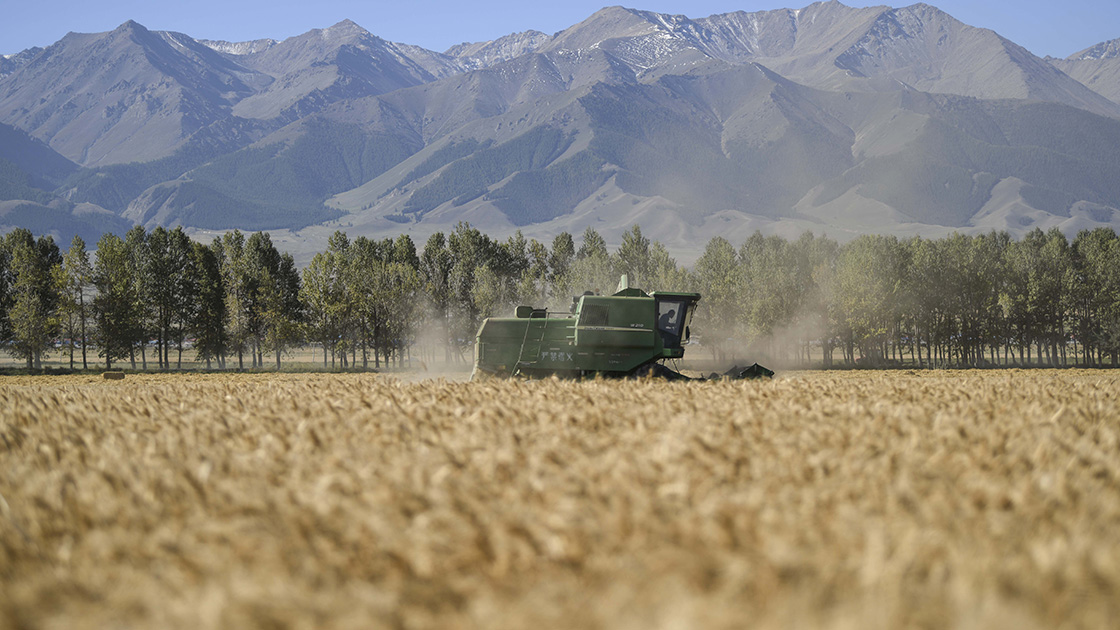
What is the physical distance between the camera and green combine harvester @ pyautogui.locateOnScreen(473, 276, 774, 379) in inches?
821

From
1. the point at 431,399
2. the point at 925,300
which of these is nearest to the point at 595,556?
the point at 431,399

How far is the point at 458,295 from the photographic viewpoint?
90.5 m

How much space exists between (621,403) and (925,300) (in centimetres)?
8368

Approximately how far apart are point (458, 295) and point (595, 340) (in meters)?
70.9

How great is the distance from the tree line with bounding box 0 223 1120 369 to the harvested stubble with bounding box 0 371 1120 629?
7384 centimetres

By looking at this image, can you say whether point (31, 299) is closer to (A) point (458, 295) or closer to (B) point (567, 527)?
(A) point (458, 295)

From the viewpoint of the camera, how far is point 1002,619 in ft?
10.3

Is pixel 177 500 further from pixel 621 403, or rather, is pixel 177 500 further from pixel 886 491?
pixel 621 403

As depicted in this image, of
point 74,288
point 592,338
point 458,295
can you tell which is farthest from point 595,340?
point 458,295

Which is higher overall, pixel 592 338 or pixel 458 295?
pixel 458 295

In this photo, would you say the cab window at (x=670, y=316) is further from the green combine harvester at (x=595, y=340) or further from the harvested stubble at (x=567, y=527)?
the harvested stubble at (x=567, y=527)

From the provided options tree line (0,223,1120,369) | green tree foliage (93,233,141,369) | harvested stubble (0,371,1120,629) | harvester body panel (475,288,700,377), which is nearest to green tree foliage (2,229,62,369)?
tree line (0,223,1120,369)

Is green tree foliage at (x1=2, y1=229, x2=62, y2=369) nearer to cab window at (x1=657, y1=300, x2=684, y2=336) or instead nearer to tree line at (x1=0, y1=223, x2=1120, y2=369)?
tree line at (x1=0, y1=223, x2=1120, y2=369)

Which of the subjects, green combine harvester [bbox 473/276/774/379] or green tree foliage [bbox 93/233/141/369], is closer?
green combine harvester [bbox 473/276/774/379]
